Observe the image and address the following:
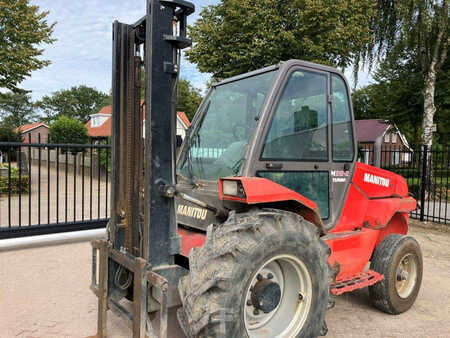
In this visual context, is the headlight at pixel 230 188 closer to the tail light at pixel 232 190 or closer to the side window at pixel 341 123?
the tail light at pixel 232 190

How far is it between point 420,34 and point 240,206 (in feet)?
43.7

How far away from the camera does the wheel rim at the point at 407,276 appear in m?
4.36

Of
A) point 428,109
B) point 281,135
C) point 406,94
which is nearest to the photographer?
point 281,135

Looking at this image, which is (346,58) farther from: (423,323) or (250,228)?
(250,228)

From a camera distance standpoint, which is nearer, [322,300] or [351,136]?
[322,300]

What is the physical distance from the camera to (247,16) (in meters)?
13.6

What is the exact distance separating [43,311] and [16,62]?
15.5 m

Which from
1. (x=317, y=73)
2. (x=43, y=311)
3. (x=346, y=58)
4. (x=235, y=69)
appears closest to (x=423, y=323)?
(x=317, y=73)

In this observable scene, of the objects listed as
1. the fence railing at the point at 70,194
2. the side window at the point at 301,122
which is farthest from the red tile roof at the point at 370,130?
the side window at the point at 301,122

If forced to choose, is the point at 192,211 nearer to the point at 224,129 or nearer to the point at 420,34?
the point at 224,129

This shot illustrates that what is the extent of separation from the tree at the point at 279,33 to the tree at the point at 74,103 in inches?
3036

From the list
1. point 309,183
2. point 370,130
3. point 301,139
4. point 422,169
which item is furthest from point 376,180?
point 370,130

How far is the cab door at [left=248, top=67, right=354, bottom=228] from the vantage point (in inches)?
130

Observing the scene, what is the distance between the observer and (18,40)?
648 inches
